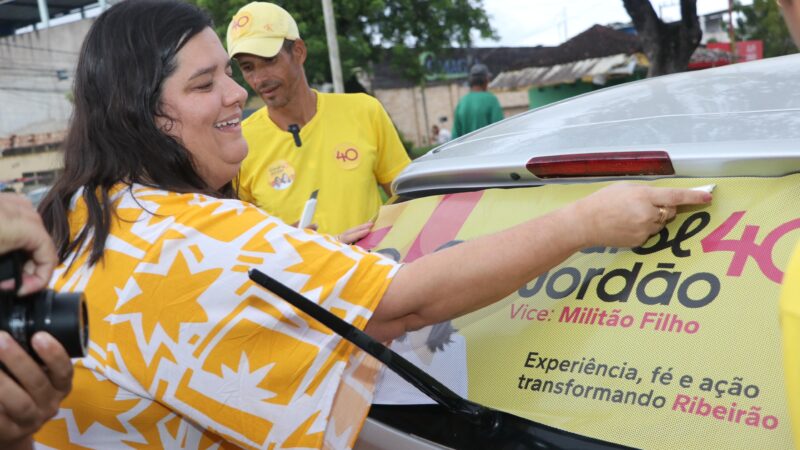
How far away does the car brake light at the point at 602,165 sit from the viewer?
1.79 m

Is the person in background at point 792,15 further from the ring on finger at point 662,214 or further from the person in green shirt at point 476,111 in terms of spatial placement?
the person in green shirt at point 476,111

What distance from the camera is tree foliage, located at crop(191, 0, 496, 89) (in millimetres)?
22594

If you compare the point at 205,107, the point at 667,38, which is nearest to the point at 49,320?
the point at 205,107

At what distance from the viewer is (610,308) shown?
5.43ft

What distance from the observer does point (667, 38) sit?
12.9 meters

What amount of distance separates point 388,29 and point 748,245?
25259 millimetres

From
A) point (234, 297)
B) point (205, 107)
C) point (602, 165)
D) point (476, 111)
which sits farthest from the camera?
point (476, 111)

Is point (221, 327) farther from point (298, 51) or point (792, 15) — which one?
point (298, 51)

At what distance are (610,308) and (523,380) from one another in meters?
0.22

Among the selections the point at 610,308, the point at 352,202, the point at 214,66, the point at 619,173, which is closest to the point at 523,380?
the point at 610,308

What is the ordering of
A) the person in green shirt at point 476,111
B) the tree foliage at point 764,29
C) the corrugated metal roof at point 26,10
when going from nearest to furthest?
the person in green shirt at point 476,111, the tree foliage at point 764,29, the corrugated metal roof at point 26,10

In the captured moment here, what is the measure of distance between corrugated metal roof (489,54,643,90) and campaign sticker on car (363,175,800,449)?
23223mm

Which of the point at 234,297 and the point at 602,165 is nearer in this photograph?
the point at 234,297

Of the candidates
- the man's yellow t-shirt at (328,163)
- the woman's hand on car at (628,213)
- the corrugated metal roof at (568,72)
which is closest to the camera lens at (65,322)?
the woman's hand on car at (628,213)
